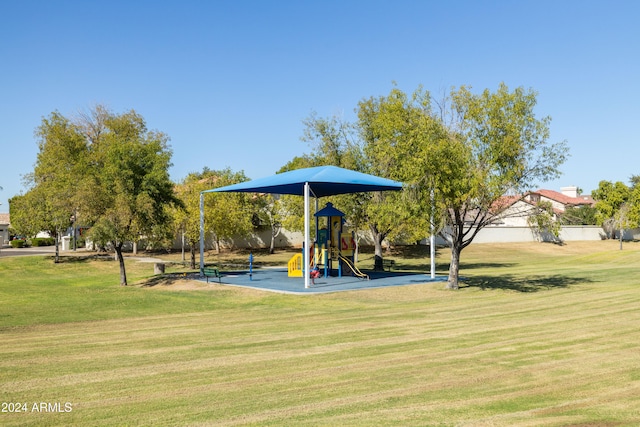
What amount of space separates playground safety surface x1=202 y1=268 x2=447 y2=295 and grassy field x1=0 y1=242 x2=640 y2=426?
1.87 meters

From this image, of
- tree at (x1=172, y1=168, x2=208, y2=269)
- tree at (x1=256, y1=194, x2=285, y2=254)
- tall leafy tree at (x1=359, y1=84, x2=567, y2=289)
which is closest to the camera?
tall leafy tree at (x1=359, y1=84, x2=567, y2=289)

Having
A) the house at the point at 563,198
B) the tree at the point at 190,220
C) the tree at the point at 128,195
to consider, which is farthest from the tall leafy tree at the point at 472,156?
the house at the point at 563,198

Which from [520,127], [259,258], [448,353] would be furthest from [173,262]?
[448,353]

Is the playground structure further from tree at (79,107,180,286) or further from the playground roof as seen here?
tree at (79,107,180,286)

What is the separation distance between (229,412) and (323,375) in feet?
7.09

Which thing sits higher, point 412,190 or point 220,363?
point 412,190

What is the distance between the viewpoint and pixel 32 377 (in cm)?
887

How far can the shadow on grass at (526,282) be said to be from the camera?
77.2 ft

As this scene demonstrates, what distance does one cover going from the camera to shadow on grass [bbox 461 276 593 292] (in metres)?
23.5

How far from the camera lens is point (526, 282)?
26047 mm

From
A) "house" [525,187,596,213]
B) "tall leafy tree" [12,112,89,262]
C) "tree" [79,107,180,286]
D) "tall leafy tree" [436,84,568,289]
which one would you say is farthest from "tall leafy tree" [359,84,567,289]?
"house" [525,187,596,213]

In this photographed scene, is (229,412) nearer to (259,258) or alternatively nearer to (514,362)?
(514,362)

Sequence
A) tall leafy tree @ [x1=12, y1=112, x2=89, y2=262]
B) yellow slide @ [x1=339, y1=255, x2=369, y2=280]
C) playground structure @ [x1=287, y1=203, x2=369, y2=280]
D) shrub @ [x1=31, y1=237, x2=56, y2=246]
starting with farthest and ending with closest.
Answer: shrub @ [x1=31, y1=237, x2=56, y2=246]
tall leafy tree @ [x1=12, y1=112, x2=89, y2=262]
playground structure @ [x1=287, y1=203, x2=369, y2=280]
yellow slide @ [x1=339, y1=255, x2=369, y2=280]

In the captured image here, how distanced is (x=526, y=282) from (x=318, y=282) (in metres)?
9.38
